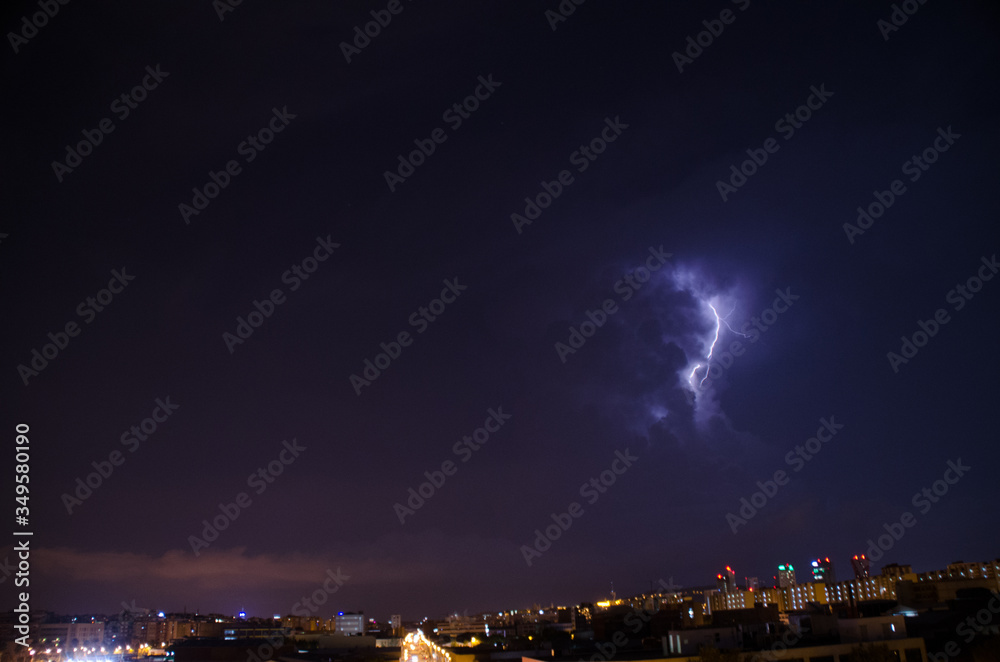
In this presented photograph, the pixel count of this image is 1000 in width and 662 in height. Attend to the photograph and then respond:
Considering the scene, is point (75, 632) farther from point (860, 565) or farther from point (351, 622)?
point (860, 565)

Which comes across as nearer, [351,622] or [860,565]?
[860,565]

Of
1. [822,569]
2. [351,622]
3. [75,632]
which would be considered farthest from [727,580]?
[75,632]

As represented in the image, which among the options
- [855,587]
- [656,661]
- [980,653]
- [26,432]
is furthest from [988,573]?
[26,432]

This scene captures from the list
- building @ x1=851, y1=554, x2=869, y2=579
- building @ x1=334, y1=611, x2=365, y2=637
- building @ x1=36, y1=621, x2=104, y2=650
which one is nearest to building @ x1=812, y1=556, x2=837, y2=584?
building @ x1=851, y1=554, x2=869, y2=579

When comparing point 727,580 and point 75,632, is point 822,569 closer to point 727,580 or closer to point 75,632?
point 727,580

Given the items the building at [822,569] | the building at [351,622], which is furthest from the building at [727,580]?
the building at [351,622]

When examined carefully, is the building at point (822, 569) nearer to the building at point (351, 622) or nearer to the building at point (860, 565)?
the building at point (860, 565)

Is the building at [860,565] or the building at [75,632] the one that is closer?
the building at [860,565]

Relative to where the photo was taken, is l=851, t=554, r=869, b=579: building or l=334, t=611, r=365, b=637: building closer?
l=851, t=554, r=869, b=579: building

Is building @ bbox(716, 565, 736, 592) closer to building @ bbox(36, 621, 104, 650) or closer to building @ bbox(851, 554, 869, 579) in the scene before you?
building @ bbox(851, 554, 869, 579)

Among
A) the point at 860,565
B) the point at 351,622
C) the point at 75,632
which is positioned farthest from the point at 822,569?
the point at 75,632

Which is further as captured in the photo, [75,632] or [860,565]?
[75,632]
